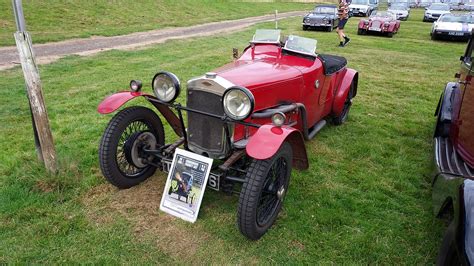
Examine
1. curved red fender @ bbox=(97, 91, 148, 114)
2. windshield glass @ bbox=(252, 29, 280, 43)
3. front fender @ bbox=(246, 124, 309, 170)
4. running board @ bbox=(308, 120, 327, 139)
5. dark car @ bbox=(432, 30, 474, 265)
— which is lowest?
running board @ bbox=(308, 120, 327, 139)

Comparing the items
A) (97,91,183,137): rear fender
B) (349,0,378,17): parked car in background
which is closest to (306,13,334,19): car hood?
(349,0,378,17): parked car in background

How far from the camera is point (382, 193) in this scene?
142 inches

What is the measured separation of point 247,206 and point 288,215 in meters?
0.74

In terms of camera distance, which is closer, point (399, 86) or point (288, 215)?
point (288, 215)

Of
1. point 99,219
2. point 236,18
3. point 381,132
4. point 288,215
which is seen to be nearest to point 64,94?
point 99,219

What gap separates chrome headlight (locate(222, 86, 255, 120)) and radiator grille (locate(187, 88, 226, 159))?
9.5 inches

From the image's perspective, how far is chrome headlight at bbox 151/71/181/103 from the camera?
10.1ft

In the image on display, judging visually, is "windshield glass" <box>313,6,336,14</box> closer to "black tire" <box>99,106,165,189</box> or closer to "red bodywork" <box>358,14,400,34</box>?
"red bodywork" <box>358,14,400,34</box>

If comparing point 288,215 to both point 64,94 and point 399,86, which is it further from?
point 399,86

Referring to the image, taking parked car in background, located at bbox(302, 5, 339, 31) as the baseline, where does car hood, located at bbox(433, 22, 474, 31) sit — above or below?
below

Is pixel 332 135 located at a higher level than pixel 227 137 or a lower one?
lower

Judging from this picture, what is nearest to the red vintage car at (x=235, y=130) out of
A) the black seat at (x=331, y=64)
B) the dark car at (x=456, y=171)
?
the black seat at (x=331, y=64)

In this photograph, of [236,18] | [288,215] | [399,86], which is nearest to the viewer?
[288,215]

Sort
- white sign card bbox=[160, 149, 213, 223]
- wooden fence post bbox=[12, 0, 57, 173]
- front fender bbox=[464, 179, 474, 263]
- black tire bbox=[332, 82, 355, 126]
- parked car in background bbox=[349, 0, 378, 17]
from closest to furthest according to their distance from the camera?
front fender bbox=[464, 179, 474, 263]
white sign card bbox=[160, 149, 213, 223]
wooden fence post bbox=[12, 0, 57, 173]
black tire bbox=[332, 82, 355, 126]
parked car in background bbox=[349, 0, 378, 17]
